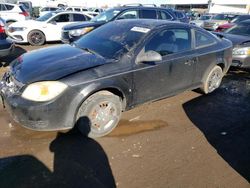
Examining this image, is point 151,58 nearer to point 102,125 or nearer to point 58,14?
point 102,125

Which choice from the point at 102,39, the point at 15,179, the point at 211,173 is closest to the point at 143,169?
the point at 211,173

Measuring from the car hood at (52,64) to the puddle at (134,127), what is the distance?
108 cm

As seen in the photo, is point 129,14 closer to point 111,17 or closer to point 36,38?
point 111,17

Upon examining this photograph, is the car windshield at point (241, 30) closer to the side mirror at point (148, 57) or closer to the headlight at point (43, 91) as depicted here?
the side mirror at point (148, 57)

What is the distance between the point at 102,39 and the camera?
450 cm

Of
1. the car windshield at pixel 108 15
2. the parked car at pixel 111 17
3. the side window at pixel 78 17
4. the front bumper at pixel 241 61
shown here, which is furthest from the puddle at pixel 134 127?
the side window at pixel 78 17

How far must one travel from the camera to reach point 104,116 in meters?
3.81

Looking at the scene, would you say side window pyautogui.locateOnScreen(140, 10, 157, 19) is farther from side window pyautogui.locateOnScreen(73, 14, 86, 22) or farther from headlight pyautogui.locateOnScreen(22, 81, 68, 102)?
headlight pyautogui.locateOnScreen(22, 81, 68, 102)

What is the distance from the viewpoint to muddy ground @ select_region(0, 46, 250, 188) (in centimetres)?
297

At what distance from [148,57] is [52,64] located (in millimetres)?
1410

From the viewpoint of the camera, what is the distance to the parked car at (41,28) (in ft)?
36.6

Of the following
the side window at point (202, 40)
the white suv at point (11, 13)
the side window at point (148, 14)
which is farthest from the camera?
the white suv at point (11, 13)

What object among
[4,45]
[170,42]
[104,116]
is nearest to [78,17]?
[4,45]

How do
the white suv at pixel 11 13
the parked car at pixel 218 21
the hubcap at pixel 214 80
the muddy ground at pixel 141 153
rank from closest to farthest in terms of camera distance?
1. the muddy ground at pixel 141 153
2. the hubcap at pixel 214 80
3. the white suv at pixel 11 13
4. the parked car at pixel 218 21
